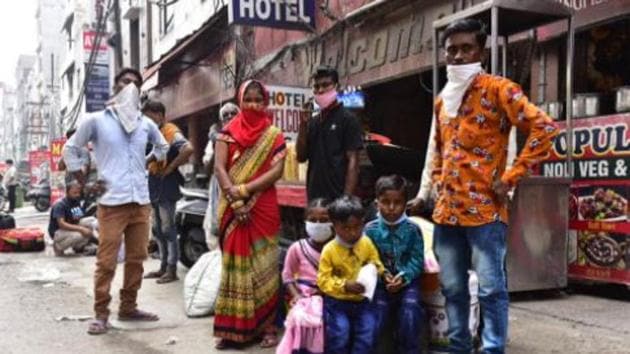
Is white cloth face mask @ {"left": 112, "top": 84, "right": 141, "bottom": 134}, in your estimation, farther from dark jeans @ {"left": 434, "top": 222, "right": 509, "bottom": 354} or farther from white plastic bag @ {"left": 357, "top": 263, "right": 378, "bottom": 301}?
dark jeans @ {"left": 434, "top": 222, "right": 509, "bottom": 354}

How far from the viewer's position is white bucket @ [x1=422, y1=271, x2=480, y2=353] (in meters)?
3.49

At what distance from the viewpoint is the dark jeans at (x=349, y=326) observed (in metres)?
3.37

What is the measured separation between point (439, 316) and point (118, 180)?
8.06 ft

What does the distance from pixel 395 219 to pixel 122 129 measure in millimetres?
2251

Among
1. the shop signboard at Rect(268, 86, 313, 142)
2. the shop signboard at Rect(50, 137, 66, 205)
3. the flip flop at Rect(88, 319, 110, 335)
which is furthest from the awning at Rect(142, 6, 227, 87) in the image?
A: the flip flop at Rect(88, 319, 110, 335)

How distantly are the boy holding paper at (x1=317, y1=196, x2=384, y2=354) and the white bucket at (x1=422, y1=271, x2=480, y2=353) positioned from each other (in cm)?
38

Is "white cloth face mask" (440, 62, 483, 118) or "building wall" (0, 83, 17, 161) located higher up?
"building wall" (0, 83, 17, 161)

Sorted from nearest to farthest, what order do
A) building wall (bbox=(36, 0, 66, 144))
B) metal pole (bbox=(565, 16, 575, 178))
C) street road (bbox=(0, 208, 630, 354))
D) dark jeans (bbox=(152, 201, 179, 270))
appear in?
1. street road (bbox=(0, 208, 630, 354))
2. metal pole (bbox=(565, 16, 575, 178))
3. dark jeans (bbox=(152, 201, 179, 270))
4. building wall (bbox=(36, 0, 66, 144))

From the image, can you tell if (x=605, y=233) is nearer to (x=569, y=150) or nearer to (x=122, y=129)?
(x=569, y=150)

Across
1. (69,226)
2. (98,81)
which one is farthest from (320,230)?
(98,81)

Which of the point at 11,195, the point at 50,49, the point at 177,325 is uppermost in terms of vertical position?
the point at 50,49

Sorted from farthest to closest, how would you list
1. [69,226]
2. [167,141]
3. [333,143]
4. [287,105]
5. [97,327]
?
[69,226] < [287,105] < [167,141] < [97,327] < [333,143]

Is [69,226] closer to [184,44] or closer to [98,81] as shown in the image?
[184,44]

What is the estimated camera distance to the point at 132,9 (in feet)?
68.3
